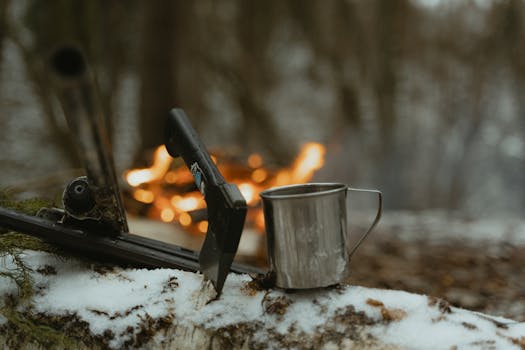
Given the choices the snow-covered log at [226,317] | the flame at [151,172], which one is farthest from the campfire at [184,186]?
the snow-covered log at [226,317]

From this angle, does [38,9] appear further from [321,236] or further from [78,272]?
[321,236]

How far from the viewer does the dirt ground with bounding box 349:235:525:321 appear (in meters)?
3.03

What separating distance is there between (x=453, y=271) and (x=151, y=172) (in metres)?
2.73

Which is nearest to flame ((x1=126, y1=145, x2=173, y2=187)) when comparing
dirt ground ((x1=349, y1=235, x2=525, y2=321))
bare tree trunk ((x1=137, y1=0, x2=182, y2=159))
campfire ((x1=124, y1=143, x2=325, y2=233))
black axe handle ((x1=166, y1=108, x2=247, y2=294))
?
campfire ((x1=124, y1=143, x2=325, y2=233))

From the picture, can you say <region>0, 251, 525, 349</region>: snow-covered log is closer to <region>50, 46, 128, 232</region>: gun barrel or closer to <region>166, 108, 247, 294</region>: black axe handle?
<region>166, 108, 247, 294</region>: black axe handle

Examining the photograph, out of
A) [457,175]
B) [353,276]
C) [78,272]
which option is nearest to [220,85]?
[457,175]

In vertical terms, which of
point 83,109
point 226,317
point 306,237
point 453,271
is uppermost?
point 83,109

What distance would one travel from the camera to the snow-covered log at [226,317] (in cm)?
128

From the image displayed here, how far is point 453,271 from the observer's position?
3676 millimetres

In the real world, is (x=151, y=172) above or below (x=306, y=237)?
below

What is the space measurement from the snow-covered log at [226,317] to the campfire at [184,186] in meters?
2.89

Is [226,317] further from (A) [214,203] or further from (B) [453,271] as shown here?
(B) [453,271]

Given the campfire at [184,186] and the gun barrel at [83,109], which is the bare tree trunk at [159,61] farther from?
the gun barrel at [83,109]

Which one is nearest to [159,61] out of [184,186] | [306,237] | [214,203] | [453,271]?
[184,186]
